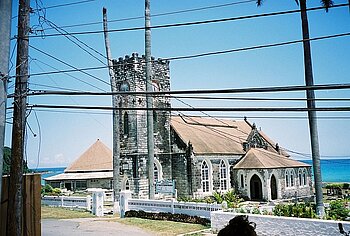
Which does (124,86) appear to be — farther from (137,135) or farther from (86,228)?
(86,228)

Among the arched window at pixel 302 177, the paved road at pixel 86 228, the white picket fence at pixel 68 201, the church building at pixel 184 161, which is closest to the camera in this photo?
the paved road at pixel 86 228

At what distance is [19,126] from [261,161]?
2695cm

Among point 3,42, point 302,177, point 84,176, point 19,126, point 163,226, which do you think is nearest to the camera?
point 3,42

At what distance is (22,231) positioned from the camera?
6.84 meters

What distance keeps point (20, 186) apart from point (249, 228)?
196 inches

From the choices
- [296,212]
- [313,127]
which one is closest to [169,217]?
[296,212]

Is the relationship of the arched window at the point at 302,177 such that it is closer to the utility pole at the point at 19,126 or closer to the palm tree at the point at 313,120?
the palm tree at the point at 313,120

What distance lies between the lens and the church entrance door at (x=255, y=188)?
103ft

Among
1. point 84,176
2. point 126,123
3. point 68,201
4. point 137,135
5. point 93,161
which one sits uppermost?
point 126,123

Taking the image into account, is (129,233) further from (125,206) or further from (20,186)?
(20,186)

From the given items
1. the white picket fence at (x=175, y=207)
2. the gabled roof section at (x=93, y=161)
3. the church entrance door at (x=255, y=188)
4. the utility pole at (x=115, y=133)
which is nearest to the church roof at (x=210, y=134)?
the church entrance door at (x=255, y=188)

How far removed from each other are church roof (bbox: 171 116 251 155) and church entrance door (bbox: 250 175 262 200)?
11.7ft

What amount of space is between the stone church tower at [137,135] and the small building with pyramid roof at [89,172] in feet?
36.6

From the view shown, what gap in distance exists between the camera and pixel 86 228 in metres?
18.4
